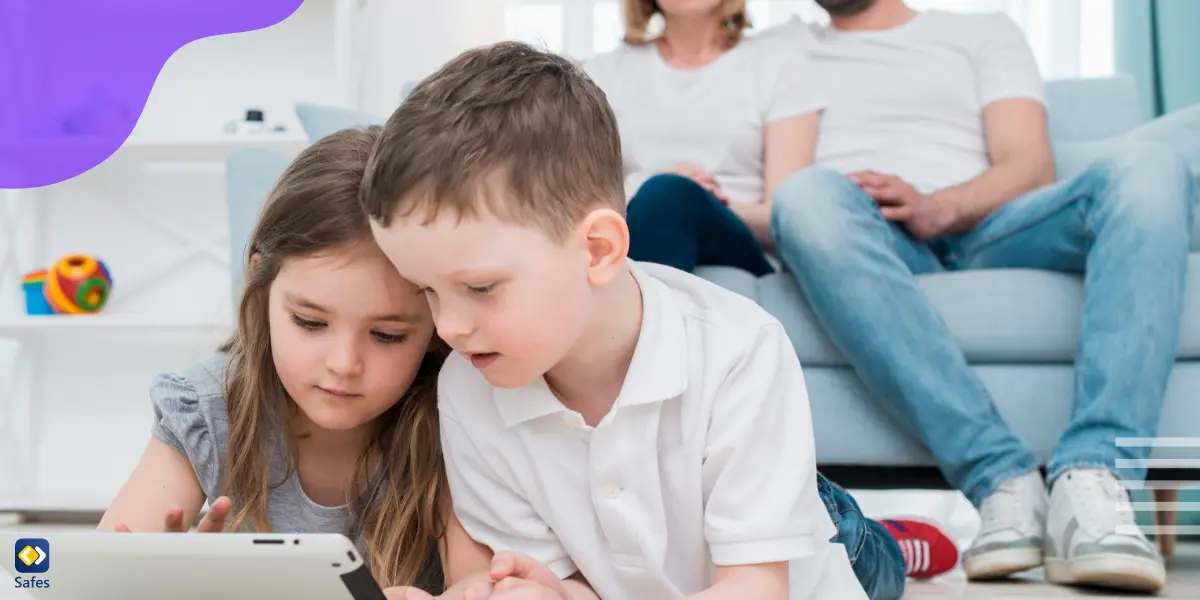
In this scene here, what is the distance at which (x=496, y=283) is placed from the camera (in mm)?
685

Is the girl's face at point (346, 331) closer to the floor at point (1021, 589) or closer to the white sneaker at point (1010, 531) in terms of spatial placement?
the floor at point (1021, 589)

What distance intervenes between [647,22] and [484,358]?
1157 millimetres

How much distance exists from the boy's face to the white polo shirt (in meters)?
0.07

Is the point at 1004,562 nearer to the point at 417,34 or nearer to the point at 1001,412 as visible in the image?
the point at 1001,412

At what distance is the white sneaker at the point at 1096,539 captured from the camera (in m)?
1.09

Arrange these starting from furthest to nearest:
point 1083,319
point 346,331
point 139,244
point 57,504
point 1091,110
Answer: point 139,244 < point 57,504 < point 1091,110 < point 1083,319 < point 346,331

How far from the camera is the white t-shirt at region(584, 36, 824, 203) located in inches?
64.1

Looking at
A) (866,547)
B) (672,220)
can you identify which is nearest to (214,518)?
(866,547)

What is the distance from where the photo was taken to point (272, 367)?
3.09ft

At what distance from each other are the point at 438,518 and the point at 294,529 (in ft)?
0.51

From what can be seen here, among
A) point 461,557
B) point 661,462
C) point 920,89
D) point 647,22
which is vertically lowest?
point 461,557

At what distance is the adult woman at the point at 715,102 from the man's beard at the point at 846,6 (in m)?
0.17

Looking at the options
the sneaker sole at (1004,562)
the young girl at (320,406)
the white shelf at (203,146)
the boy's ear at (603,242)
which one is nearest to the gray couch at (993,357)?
the sneaker sole at (1004,562)

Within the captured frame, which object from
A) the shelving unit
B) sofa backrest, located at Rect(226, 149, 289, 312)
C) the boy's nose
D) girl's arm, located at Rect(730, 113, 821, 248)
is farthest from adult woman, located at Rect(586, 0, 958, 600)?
the shelving unit
